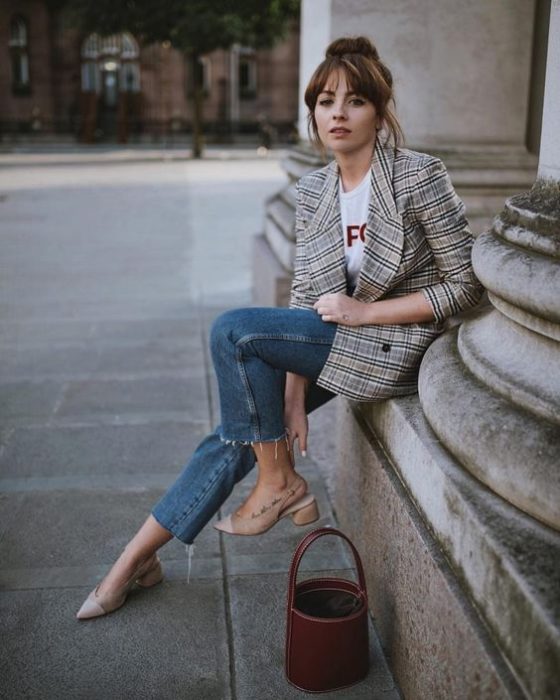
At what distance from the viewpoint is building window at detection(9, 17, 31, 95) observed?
4453 cm

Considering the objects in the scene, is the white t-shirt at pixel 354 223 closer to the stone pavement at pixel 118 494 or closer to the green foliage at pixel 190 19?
the stone pavement at pixel 118 494

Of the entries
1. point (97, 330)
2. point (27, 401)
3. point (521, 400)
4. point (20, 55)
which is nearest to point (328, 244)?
point (521, 400)

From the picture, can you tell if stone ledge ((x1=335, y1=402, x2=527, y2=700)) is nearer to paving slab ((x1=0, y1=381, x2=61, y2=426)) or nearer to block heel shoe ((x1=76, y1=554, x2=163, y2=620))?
block heel shoe ((x1=76, y1=554, x2=163, y2=620))

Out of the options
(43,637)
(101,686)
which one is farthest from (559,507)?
(43,637)

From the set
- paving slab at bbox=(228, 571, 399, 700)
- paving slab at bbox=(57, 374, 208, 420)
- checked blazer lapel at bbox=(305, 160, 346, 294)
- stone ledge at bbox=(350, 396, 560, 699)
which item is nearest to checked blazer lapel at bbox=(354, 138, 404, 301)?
checked blazer lapel at bbox=(305, 160, 346, 294)

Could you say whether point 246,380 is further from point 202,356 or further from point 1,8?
point 1,8

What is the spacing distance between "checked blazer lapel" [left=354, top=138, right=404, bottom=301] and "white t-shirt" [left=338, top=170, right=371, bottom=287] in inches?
2.7

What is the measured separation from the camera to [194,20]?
29094 mm

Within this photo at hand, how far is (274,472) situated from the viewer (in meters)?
2.97

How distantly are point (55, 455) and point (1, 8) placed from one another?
43.9 meters

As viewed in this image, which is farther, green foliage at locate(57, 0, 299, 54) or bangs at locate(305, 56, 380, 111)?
green foliage at locate(57, 0, 299, 54)

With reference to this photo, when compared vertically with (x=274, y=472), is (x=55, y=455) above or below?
below

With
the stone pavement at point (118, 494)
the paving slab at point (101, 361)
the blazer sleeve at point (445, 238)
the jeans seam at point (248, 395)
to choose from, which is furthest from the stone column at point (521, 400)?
the paving slab at point (101, 361)

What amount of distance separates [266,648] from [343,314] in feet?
3.38
